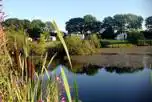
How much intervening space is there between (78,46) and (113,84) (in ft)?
35.6

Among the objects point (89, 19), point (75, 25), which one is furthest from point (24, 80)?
point (89, 19)

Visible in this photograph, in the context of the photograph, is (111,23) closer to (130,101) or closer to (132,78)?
(132,78)

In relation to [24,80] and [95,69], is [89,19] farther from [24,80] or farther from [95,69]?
[24,80]

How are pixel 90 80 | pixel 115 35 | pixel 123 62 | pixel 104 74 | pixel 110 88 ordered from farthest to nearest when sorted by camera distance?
pixel 115 35 → pixel 123 62 → pixel 104 74 → pixel 90 80 → pixel 110 88

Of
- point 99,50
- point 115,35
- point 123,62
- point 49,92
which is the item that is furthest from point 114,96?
point 115,35

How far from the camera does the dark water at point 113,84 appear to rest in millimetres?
11565

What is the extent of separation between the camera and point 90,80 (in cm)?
1469

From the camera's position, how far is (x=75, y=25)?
2886 centimetres

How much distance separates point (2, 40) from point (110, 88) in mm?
11438

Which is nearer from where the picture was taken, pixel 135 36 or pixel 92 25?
pixel 135 36

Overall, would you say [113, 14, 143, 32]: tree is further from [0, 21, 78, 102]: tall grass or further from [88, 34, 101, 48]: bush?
[0, 21, 78, 102]: tall grass

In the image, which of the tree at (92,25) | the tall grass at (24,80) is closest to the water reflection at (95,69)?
the tree at (92,25)

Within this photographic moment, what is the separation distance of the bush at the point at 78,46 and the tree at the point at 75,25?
3.01 metres

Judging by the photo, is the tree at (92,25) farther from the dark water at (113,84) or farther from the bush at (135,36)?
the dark water at (113,84)
